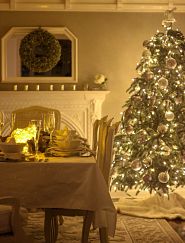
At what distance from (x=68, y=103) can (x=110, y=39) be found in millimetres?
1141

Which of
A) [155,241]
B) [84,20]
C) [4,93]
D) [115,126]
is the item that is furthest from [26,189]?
[84,20]

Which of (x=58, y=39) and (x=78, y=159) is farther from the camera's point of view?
(x=58, y=39)

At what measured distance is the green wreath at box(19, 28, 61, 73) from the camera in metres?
6.53

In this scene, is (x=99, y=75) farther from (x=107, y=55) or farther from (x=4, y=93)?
(x=4, y=93)

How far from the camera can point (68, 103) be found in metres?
6.61

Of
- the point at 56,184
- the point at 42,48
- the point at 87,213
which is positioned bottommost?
the point at 87,213

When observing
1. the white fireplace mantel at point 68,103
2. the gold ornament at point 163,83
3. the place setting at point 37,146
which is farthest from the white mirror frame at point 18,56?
the place setting at point 37,146

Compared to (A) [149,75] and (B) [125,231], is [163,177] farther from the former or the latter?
(A) [149,75]

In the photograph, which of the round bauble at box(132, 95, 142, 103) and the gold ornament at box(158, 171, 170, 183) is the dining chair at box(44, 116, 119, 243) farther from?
the round bauble at box(132, 95, 142, 103)

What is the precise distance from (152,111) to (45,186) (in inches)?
109

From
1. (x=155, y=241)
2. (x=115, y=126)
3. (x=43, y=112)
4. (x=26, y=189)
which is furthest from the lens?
(x=43, y=112)

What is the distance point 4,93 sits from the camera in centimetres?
652

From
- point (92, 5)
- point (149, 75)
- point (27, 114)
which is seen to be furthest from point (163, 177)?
point (92, 5)

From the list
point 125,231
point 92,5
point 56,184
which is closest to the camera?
point 56,184
